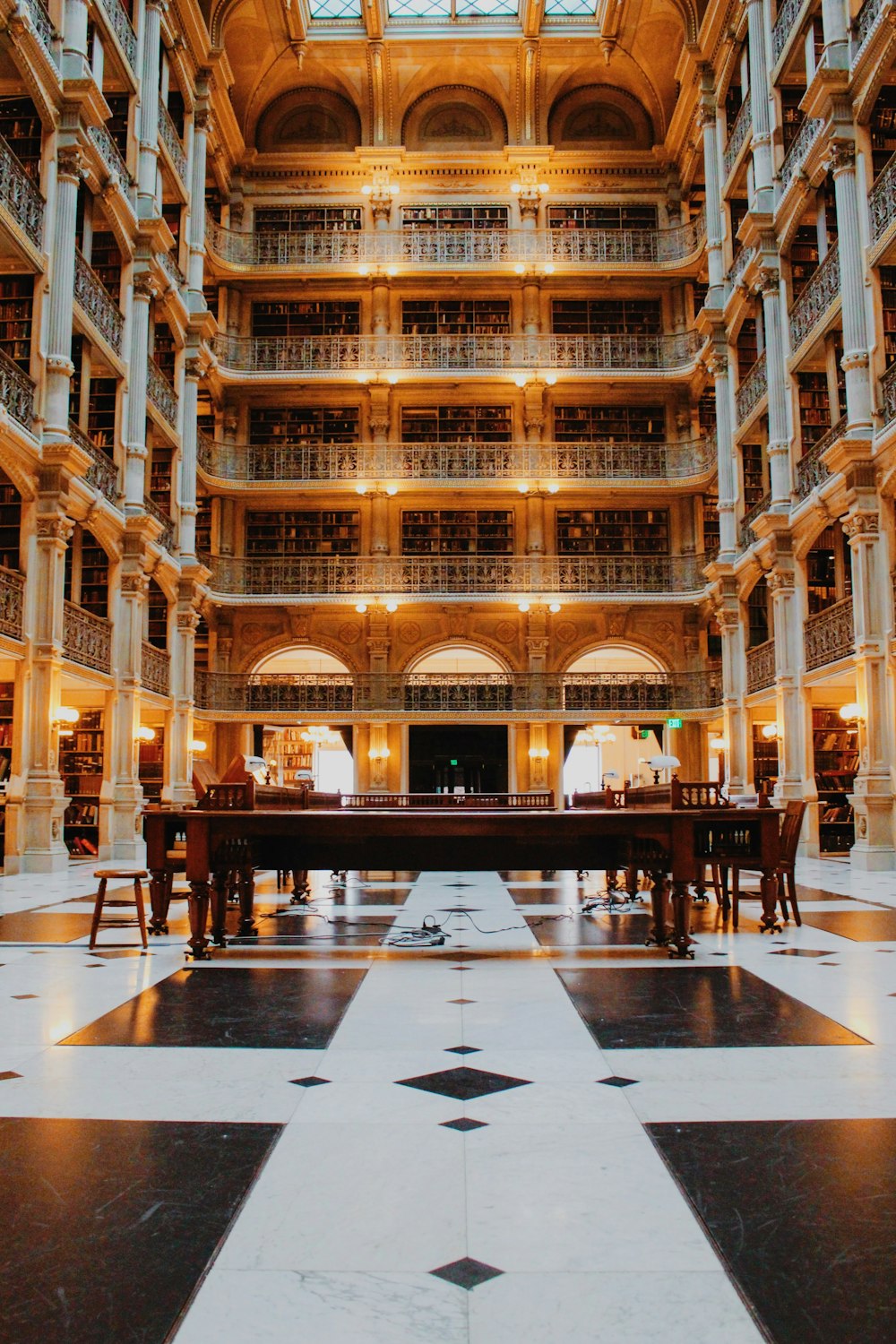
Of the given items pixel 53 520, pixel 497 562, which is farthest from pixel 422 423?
pixel 53 520

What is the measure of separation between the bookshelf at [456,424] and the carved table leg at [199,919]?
15.9 metres

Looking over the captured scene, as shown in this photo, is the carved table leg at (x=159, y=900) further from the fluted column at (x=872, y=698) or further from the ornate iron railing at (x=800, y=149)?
the ornate iron railing at (x=800, y=149)

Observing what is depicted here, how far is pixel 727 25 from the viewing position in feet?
55.4

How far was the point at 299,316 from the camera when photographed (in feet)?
67.8

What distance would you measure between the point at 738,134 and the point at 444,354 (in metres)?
6.11

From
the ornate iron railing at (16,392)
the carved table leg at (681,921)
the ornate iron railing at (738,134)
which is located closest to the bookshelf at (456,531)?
the ornate iron railing at (738,134)

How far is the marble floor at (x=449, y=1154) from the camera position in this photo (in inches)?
66.7

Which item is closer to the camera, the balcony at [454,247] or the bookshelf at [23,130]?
the bookshelf at [23,130]

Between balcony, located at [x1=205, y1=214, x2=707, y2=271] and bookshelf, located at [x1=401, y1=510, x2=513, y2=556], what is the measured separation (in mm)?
4543

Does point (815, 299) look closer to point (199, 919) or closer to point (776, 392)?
point (776, 392)

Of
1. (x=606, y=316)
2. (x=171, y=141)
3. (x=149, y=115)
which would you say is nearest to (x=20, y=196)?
(x=149, y=115)

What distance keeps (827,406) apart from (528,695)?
290 inches

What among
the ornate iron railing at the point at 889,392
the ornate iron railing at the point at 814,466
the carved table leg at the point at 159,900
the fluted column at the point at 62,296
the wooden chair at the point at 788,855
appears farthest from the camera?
the ornate iron railing at the point at 814,466

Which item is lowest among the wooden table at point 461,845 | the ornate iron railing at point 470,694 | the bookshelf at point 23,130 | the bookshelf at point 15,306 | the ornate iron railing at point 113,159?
the wooden table at point 461,845
